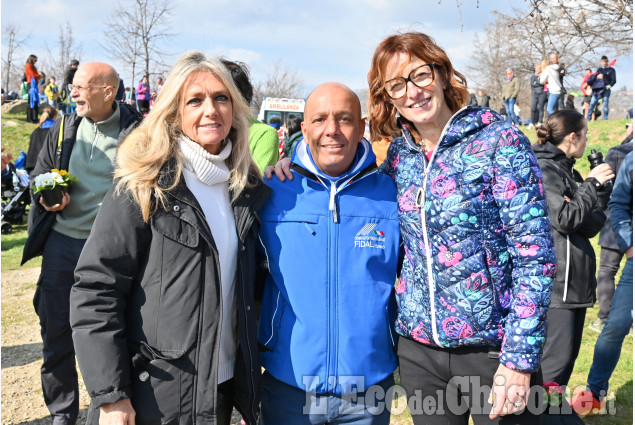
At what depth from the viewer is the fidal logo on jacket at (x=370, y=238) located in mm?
2193

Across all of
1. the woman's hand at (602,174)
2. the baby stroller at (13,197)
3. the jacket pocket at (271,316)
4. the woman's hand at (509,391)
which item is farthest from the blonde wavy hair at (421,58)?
the baby stroller at (13,197)

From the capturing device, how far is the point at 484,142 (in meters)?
1.98

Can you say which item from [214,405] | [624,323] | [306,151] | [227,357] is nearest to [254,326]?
[227,357]

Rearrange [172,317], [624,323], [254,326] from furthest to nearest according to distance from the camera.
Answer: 1. [624,323]
2. [254,326]
3. [172,317]

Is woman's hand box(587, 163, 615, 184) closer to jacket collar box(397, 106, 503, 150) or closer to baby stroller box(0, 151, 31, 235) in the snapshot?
jacket collar box(397, 106, 503, 150)

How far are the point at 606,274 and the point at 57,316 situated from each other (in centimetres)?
534

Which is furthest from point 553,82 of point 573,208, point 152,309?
point 152,309

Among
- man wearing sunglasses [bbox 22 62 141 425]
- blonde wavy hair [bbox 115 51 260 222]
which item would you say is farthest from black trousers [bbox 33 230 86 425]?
blonde wavy hair [bbox 115 51 260 222]

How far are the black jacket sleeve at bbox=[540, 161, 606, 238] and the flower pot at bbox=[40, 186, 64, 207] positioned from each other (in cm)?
320

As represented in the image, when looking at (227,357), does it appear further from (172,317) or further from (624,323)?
(624,323)

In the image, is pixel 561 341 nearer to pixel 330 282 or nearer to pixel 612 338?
pixel 612 338

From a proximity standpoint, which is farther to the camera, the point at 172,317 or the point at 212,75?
the point at 212,75

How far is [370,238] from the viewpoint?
221 centimetres

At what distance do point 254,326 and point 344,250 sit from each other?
486 mm
